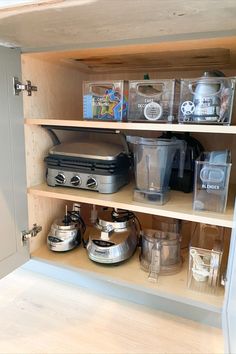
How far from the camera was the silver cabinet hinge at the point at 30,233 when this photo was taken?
0.96 m

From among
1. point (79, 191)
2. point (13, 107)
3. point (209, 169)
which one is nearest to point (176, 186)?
point (209, 169)

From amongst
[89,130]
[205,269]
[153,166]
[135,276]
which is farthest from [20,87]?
[205,269]

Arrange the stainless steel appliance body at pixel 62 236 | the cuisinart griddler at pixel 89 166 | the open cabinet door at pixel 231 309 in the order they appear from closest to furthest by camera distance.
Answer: the open cabinet door at pixel 231 309 → the cuisinart griddler at pixel 89 166 → the stainless steel appliance body at pixel 62 236

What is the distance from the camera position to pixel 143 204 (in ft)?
2.77

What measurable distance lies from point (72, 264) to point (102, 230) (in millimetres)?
169

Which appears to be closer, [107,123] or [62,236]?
[107,123]

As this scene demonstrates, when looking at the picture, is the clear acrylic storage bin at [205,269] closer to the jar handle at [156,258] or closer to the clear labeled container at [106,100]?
the jar handle at [156,258]

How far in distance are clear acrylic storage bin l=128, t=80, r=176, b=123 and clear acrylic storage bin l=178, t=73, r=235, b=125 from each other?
0.05 metres

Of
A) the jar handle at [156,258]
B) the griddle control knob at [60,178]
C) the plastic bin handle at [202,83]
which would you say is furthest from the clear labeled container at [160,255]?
the plastic bin handle at [202,83]

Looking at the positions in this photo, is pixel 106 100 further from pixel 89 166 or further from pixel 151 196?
pixel 151 196

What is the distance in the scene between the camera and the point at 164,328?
2.67 feet

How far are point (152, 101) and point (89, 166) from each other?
317mm

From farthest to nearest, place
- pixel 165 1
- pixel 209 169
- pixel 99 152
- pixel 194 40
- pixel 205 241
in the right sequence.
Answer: pixel 205 241 → pixel 99 152 → pixel 209 169 → pixel 194 40 → pixel 165 1

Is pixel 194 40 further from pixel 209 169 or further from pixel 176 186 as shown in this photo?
pixel 176 186
